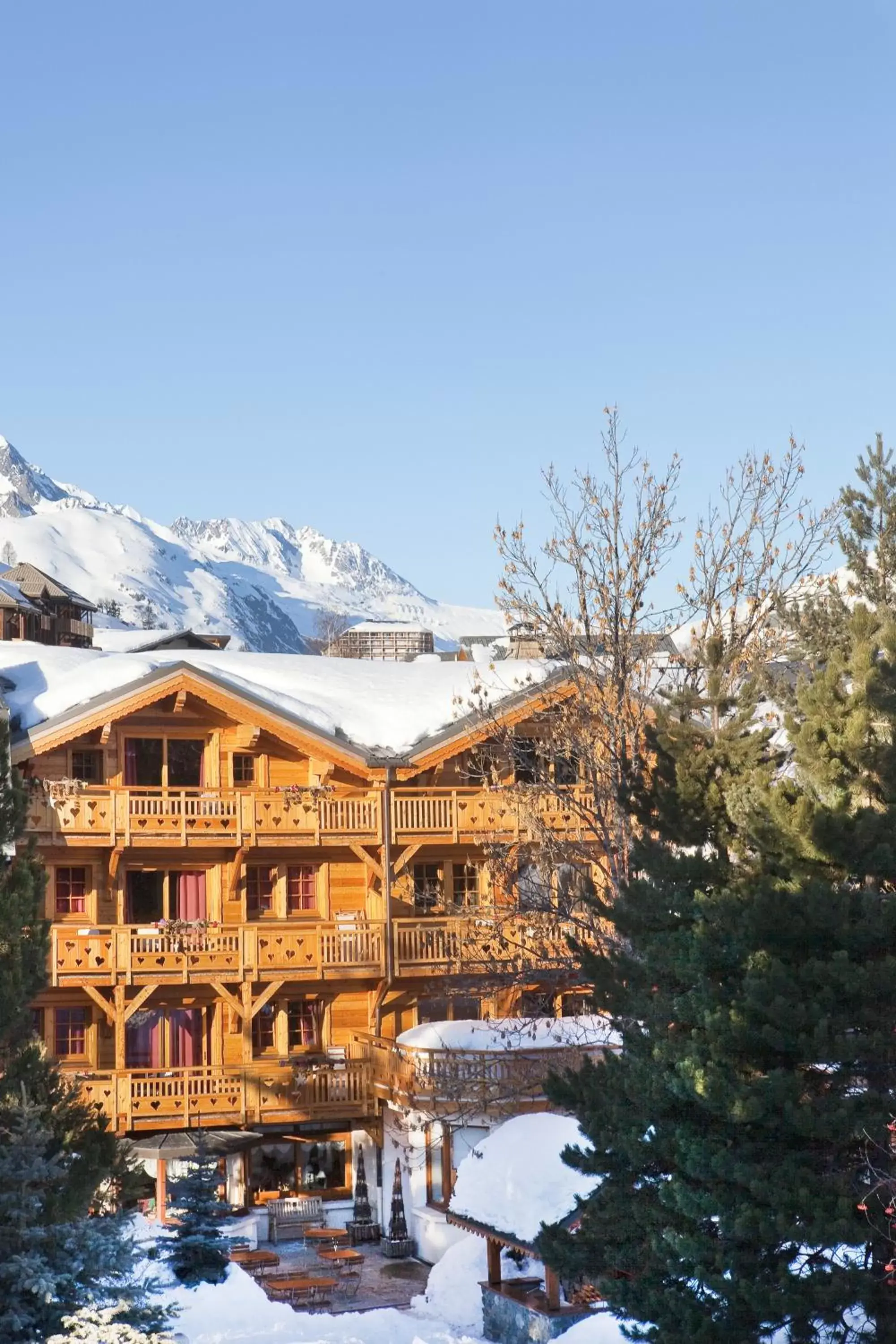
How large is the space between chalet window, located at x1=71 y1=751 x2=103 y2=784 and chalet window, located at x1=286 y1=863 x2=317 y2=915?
444cm

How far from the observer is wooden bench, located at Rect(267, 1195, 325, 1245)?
106ft

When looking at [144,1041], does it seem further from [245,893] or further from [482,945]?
Answer: [482,945]

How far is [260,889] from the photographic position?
3522cm

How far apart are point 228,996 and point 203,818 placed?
348 cm

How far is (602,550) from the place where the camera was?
25094 mm

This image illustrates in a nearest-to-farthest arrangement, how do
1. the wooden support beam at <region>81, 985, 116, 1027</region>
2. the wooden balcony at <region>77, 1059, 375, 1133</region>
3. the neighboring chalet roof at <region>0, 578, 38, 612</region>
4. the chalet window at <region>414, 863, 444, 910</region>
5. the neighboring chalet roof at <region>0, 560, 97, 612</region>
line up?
the wooden balcony at <region>77, 1059, 375, 1133</region> → the wooden support beam at <region>81, 985, 116, 1027</region> → the chalet window at <region>414, 863, 444, 910</region> → the neighboring chalet roof at <region>0, 578, 38, 612</region> → the neighboring chalet roof at <region>0, 560, 97, 612</region>

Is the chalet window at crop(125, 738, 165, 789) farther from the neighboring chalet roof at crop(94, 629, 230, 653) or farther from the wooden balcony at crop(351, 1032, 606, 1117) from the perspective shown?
the neighboring chalet roof at crop(94, 629, 230, 653)

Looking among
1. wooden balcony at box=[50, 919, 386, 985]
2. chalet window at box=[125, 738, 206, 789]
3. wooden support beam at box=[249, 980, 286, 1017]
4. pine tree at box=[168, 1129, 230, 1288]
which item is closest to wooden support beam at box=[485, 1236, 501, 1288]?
pine tree at box=[168, 1129, 230, 1288]

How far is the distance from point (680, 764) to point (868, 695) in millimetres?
2455

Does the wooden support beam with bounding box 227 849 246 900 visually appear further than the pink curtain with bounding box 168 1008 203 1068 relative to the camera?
Yes

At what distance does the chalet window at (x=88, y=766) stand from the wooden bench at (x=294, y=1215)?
8960 mm

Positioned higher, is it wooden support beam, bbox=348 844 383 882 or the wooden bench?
wooden support beam, bbox=348 844 383 882

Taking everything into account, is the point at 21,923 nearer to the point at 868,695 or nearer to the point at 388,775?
the point at 868,695

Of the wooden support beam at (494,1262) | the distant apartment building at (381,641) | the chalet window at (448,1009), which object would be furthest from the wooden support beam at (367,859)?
the distant apartment building at (381,641)
